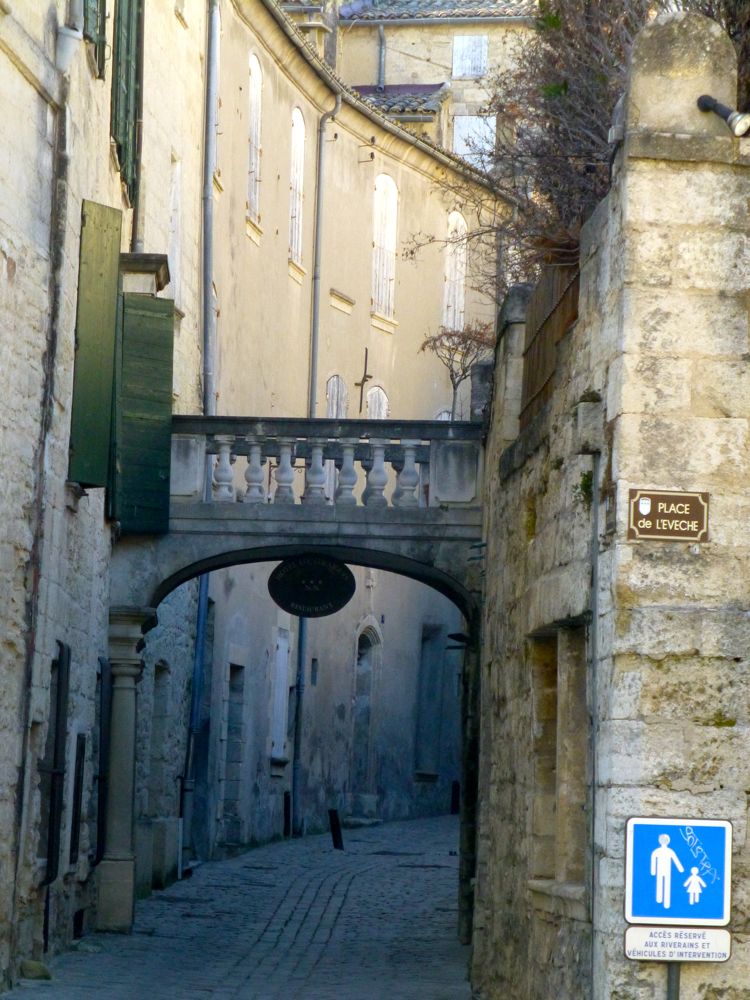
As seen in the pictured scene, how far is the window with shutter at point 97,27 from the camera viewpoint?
11.9 m

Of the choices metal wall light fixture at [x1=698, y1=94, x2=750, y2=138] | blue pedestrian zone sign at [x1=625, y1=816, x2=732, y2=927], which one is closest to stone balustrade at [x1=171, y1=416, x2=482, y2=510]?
metal wall light fixture at [x1=698, y1=94, x2=750, y2=138]

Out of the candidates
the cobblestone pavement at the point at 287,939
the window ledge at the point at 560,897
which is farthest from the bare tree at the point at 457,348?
the window ledge at the point at 560,897

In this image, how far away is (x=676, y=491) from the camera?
6848 mm

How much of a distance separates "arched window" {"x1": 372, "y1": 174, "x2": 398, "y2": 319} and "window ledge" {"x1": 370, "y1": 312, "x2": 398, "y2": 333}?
0.27ft

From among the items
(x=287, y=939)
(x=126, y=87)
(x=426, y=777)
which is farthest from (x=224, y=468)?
(x=426, y=777)

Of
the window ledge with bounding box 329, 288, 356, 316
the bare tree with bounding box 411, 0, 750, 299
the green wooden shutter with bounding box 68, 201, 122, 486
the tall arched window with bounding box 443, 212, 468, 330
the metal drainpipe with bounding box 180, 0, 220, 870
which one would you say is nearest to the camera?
the bare tree with bounding box 411, 0, 750, 299

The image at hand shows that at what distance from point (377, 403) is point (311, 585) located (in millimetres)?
12933

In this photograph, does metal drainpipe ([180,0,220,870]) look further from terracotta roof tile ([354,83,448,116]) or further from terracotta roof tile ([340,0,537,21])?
terracotta roof tile ([340,0,537,21])

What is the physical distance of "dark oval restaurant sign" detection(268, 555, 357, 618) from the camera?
49.3 ft

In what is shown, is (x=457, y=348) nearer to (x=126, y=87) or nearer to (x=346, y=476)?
(x=346, y=476)

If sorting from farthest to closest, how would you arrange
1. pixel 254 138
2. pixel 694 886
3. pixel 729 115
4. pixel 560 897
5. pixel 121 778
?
pixel 254 138
pixel 121 778
pixel 560 897
pixel 729 115
pixel 694 886

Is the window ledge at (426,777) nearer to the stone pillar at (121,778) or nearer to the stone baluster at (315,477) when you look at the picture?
the stone pillar at (121,778)

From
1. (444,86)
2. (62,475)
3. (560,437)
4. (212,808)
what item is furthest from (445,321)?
(560,437)

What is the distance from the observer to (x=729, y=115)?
696 centimetres
